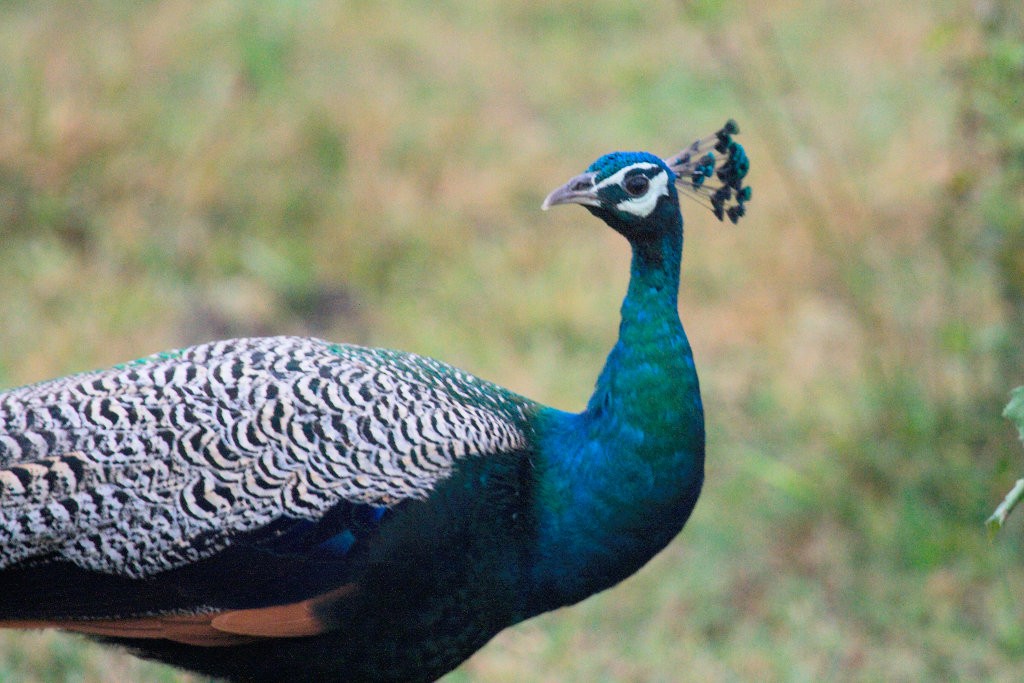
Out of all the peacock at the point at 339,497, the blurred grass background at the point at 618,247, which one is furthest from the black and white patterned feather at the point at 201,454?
the blurred grass background at the point at 618,247

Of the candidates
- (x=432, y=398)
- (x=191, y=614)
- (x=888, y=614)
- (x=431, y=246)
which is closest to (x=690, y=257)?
(x=431, y=246)

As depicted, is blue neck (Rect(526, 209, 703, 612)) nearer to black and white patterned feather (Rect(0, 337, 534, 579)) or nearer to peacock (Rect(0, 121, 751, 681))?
peacock (Rect(0, 121, 751, 681))

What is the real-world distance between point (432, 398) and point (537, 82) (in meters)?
4.14

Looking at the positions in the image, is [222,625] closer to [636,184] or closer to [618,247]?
[636,184]

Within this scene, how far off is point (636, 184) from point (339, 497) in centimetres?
81

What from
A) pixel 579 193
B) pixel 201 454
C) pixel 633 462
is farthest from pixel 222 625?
pixel 579 193

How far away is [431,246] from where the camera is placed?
529 cm

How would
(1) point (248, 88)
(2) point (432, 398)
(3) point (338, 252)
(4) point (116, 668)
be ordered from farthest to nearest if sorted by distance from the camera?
(1) point (248, 88), (3) point (338, 252), (4) point (116, 668), (2) point (432, 398)

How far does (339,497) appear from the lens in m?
2.37

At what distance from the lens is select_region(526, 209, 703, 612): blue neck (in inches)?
97.2

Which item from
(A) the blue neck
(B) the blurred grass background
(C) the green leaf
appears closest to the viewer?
(C) the green leaf

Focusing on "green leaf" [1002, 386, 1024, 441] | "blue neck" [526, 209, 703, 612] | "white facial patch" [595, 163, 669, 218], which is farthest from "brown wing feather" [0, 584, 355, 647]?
"green leaf" [1002, 386, 1024, 441]

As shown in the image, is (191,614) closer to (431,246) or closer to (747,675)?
(747,675)

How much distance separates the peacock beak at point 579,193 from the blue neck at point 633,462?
5.6 inches
